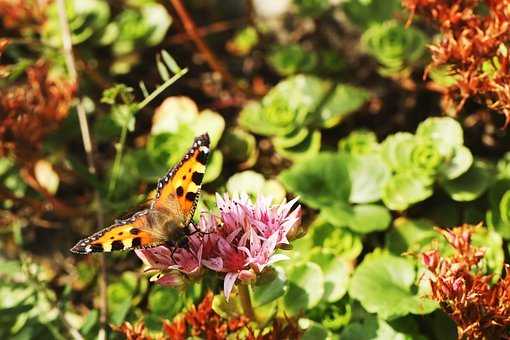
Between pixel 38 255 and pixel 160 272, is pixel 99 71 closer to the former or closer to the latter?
pixel 38 255

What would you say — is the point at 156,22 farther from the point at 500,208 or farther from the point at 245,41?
the point at 500,208

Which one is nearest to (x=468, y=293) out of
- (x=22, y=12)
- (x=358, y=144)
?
(x=358, y=144)

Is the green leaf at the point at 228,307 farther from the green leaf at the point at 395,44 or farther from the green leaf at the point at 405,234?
the green leaf at the point at 395,44

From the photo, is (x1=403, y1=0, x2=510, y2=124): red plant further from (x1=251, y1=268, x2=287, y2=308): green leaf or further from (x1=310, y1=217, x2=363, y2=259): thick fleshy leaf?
(x1=251, y1=268, x2=287, y2=308): green leaf

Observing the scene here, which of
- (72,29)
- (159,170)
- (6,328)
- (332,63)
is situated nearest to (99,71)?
(72,29)

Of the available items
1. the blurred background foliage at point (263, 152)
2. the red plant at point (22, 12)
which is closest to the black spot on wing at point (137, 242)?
the blurred background foliage at point (263, 152)
